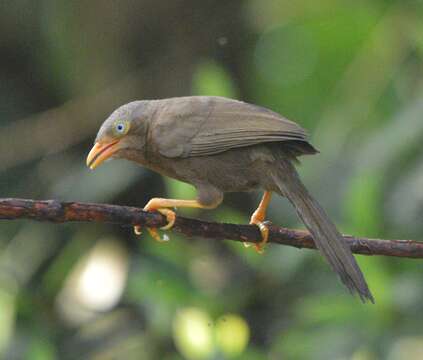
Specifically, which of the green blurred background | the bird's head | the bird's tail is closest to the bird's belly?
the bird's tail

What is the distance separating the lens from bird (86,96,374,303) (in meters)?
4.53

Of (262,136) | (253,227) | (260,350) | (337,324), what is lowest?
(260,350)

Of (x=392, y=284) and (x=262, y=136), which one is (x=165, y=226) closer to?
(x=262, y=136)

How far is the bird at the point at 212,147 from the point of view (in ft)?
14.9

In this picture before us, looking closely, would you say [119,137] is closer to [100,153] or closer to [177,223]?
[100,153]

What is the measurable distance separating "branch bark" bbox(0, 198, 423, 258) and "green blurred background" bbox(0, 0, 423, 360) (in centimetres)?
209

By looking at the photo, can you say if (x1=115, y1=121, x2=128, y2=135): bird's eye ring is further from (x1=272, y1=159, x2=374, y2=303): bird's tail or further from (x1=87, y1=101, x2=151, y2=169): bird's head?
(x1=272, y1=159, x2=374, y2=303): bird's tail

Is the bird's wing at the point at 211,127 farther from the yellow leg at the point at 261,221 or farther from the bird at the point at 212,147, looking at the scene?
the yellow leg at the point at 261,221

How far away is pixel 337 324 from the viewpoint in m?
6.33

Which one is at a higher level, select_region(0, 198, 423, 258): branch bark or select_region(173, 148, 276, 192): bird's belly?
select_region(0, 198, 423, 258): branch bark

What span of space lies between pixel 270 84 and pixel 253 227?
3.84 metres

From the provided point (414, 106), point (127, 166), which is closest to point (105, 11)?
point (127, 166)

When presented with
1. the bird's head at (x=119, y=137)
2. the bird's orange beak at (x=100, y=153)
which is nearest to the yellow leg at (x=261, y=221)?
the bird's head at (x=119, y=137)

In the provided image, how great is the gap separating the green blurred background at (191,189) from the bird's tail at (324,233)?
5.94ft
